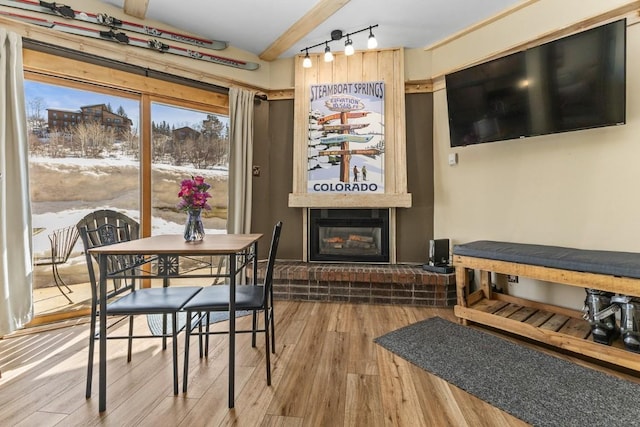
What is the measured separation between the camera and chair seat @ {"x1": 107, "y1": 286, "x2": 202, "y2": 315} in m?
1.65

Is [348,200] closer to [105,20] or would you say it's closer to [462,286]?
[462,286]

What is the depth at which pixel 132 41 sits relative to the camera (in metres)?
3.02

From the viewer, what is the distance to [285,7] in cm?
298

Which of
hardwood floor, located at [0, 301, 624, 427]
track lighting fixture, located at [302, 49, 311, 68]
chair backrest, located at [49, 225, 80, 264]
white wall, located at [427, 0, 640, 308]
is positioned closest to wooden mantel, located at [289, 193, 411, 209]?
white wall, located at [427, 0, 640, 308]

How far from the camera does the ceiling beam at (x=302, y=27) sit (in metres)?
2.90

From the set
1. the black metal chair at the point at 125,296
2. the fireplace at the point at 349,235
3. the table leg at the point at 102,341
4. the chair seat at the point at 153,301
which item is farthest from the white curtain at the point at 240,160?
the table leg at the point at 102,341

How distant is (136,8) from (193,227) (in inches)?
93.9

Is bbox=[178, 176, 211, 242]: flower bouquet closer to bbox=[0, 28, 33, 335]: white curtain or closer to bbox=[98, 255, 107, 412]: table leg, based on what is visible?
bbox=[98, 255, 107, 412]: table leg

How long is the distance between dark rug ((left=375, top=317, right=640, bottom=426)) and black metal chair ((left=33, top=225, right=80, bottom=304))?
2.84 meters

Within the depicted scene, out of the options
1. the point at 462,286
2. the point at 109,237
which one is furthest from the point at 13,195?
the point at 462,286

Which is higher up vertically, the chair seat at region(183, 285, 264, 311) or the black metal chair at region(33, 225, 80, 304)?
the black metal chair at region(33, 225, 80, 304)

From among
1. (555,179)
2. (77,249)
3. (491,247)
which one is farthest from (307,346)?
(555,179)

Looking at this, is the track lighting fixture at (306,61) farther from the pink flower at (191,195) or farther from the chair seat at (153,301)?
the chair seat at (153,301)

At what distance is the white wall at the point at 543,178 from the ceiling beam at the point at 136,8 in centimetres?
305
